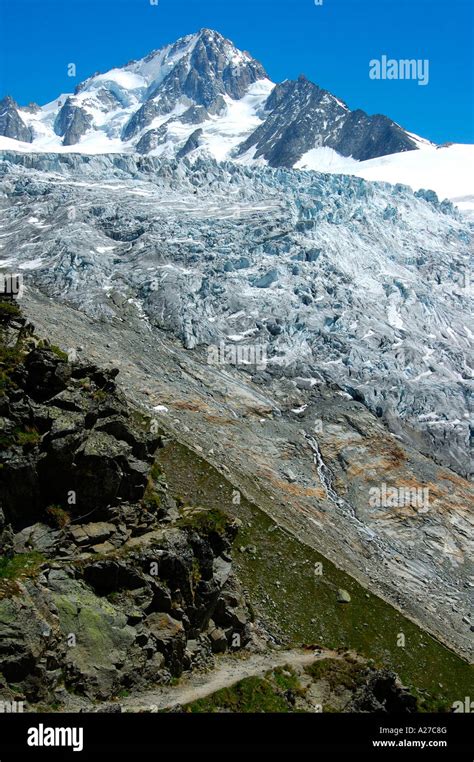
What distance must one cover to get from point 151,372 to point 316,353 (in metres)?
16.7

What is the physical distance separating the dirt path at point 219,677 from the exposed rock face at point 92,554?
522 millimetres

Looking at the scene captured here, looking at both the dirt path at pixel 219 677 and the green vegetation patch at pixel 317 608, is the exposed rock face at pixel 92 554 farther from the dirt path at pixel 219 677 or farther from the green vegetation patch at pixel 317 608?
the green vegetation patch at pixel 317 608

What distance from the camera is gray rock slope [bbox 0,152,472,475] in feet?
200

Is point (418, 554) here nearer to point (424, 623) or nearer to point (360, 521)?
point (360, 521)

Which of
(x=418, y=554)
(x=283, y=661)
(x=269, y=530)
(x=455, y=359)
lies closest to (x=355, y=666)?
(x=283, y=661)

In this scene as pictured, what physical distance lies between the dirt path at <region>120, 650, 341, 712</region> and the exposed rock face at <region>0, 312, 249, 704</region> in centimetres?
52

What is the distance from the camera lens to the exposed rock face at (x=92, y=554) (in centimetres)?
1762

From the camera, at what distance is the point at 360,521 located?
45.5m
